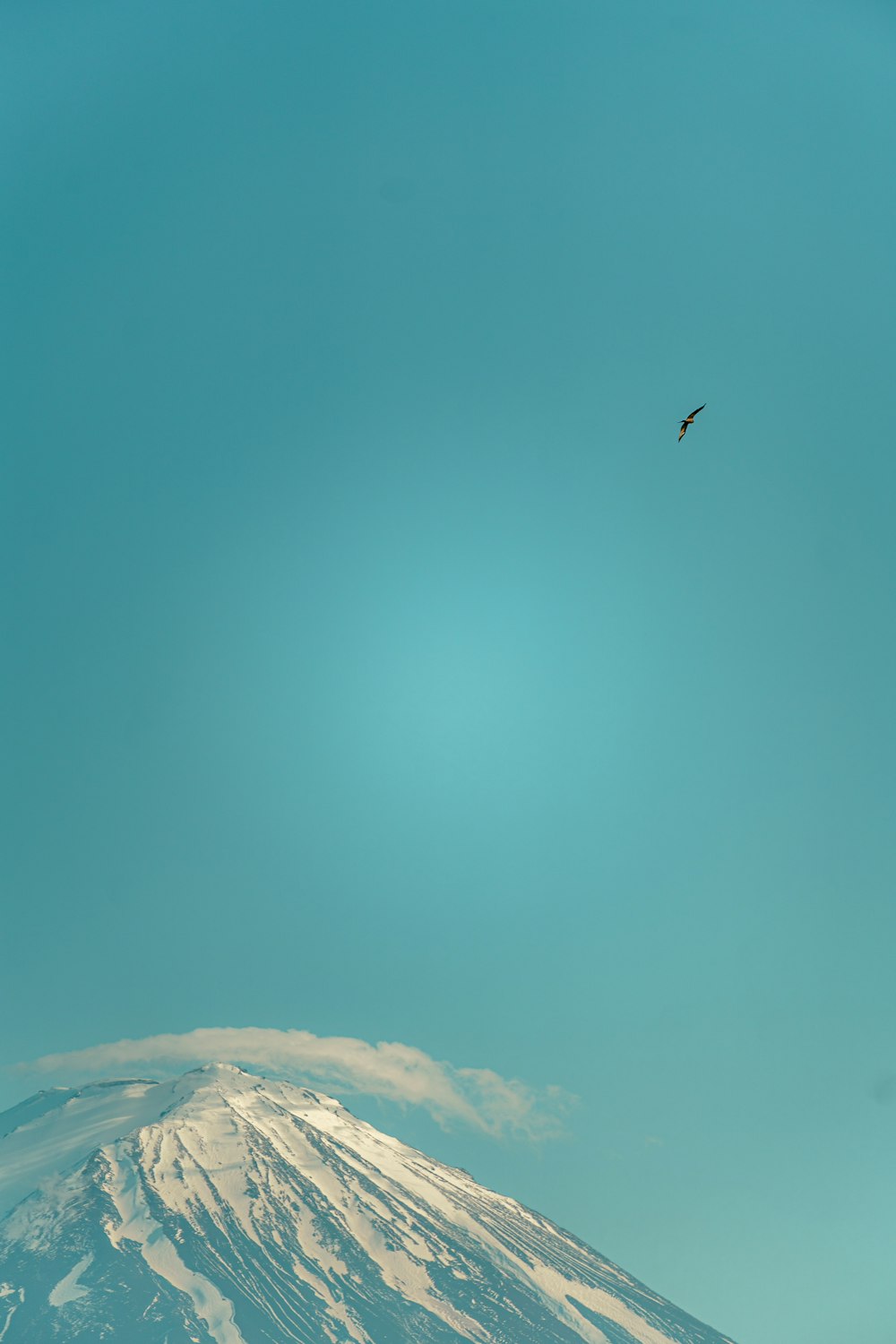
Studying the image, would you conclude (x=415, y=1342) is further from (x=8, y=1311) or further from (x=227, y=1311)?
(x=8, y=1311)

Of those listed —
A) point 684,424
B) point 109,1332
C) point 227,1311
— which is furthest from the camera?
point 227,1311

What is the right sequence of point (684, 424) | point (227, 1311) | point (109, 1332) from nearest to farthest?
1. point (684, 424)
2. point (109, 1332)
3. point (227, 1311)

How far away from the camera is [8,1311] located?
627 ft

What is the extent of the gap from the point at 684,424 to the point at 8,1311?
191m

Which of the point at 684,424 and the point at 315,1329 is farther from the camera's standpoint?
the point at 315,1329

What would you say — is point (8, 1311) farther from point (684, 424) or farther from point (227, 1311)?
point (684, 424)

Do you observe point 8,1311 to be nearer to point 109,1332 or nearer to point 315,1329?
point 109,1332

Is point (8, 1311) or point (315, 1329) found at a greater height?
point (315, 1329)

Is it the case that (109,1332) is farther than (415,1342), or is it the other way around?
(415,1342)

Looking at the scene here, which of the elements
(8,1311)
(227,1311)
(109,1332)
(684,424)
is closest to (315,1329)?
(227,1311)

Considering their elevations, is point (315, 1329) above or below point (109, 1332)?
above

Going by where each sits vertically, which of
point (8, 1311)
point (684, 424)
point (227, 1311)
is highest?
point (684, 424)

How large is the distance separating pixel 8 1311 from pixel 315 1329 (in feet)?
167

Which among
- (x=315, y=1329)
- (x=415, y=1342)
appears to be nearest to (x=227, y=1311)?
(x=315, y=1329)
